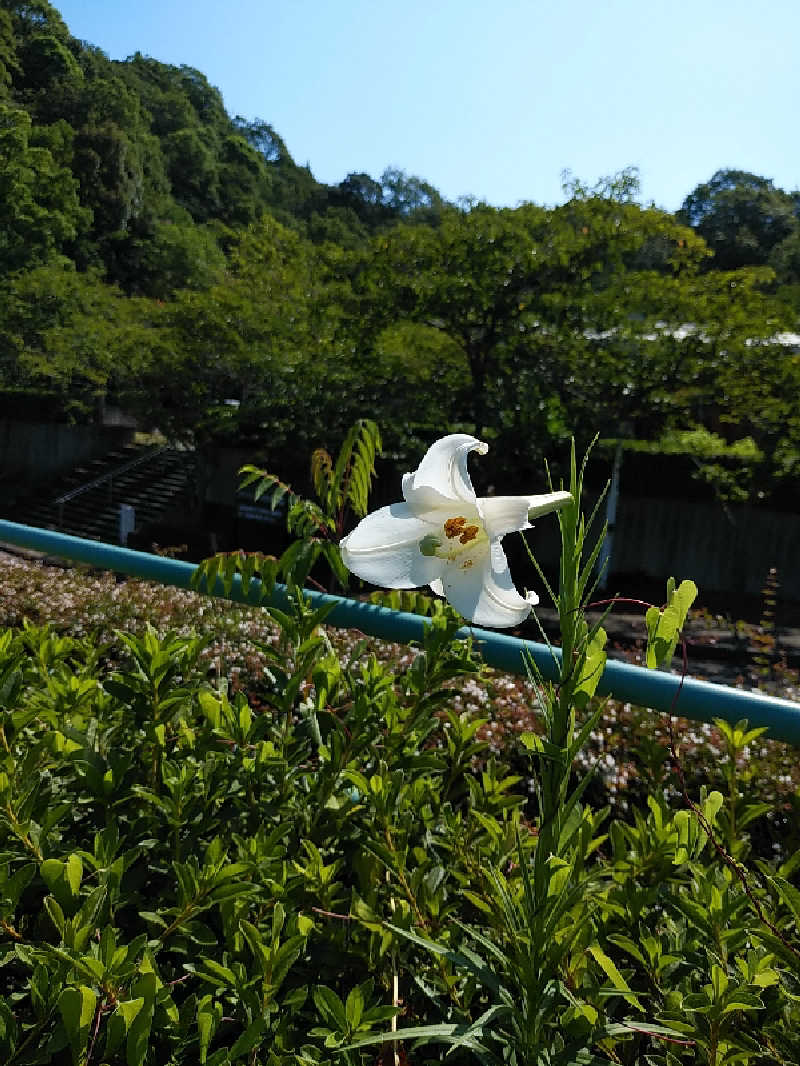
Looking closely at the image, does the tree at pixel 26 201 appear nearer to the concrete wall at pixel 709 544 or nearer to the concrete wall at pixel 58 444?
the concrete wall at pixel 58 444

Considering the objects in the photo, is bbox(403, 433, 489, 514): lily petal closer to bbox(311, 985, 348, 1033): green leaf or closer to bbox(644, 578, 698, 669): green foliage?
bbox(644, 578, 698, 669): green foliage

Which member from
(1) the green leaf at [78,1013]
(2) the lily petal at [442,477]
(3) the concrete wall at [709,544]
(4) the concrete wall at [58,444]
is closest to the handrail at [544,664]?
(2) the lily petal at [442,477]

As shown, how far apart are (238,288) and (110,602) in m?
14.4

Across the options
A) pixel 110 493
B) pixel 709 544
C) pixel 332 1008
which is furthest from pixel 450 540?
pixel 110 493

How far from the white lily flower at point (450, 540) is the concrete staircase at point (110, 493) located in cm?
1767

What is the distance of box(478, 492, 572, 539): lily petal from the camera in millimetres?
690

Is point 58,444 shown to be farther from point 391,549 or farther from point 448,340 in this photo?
point 391,549

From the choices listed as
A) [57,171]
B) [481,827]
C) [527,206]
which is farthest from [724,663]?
[57,171]

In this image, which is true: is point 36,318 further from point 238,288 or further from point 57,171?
point 57,171

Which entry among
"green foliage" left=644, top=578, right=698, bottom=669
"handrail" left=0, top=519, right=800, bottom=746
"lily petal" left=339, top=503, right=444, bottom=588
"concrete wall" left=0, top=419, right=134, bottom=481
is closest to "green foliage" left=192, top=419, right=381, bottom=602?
"handrail" left=0, top=519, right=800, bottom=746

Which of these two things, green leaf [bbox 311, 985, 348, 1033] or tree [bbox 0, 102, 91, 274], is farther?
tree [bbox 0, 102, 91, 274]

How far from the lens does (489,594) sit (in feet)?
2.39

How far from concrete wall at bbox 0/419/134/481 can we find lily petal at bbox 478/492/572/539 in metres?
23.7

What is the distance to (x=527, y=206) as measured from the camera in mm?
11633
